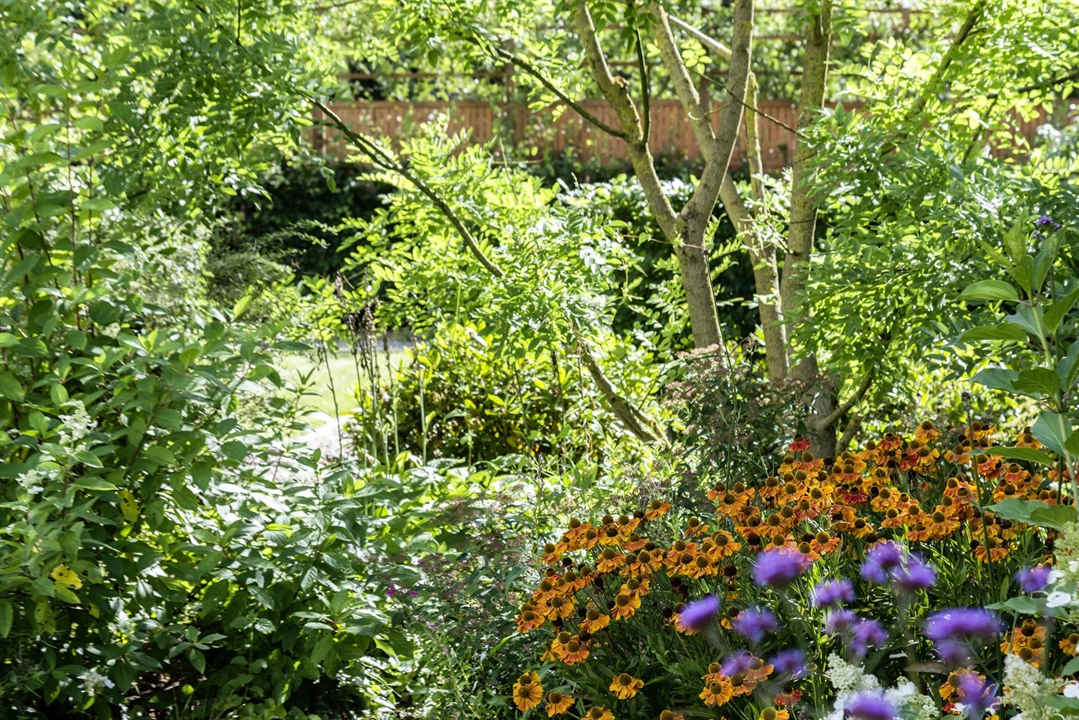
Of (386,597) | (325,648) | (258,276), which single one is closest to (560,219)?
(386,597)

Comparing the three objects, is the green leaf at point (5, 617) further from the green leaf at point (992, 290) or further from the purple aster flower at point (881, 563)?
the green leaf at point (992, 290)

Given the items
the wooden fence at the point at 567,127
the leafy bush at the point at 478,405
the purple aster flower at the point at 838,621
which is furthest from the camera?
the wooden fence at the point at 567,127

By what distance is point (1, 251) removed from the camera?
253cm

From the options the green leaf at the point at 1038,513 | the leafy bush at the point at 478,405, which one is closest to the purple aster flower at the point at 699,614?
the green leaf at the point at 1038,513

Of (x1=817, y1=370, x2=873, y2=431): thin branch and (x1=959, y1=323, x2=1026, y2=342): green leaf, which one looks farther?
(x1=817, y1=370, x2=873, y2=431): thin branch

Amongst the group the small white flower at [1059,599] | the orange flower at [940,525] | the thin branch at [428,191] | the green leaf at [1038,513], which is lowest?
the orange flower at [940,525]

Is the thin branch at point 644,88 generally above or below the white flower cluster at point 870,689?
above

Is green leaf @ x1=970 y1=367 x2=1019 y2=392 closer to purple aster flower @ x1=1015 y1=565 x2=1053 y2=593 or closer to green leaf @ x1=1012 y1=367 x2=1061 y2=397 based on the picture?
green leaf @ x1=1012 y1=367 x2=1061 y2=397

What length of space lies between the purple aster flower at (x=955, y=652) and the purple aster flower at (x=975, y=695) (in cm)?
3

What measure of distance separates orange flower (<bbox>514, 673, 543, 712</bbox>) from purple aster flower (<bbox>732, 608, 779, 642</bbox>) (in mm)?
400

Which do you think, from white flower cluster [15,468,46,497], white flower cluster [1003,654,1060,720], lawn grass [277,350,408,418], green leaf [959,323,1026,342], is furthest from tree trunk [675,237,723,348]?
white flower cluster [1003,654,1060,720]

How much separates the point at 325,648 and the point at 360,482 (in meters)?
0.92

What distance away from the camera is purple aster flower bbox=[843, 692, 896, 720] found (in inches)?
50.8

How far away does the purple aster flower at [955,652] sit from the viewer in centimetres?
155
